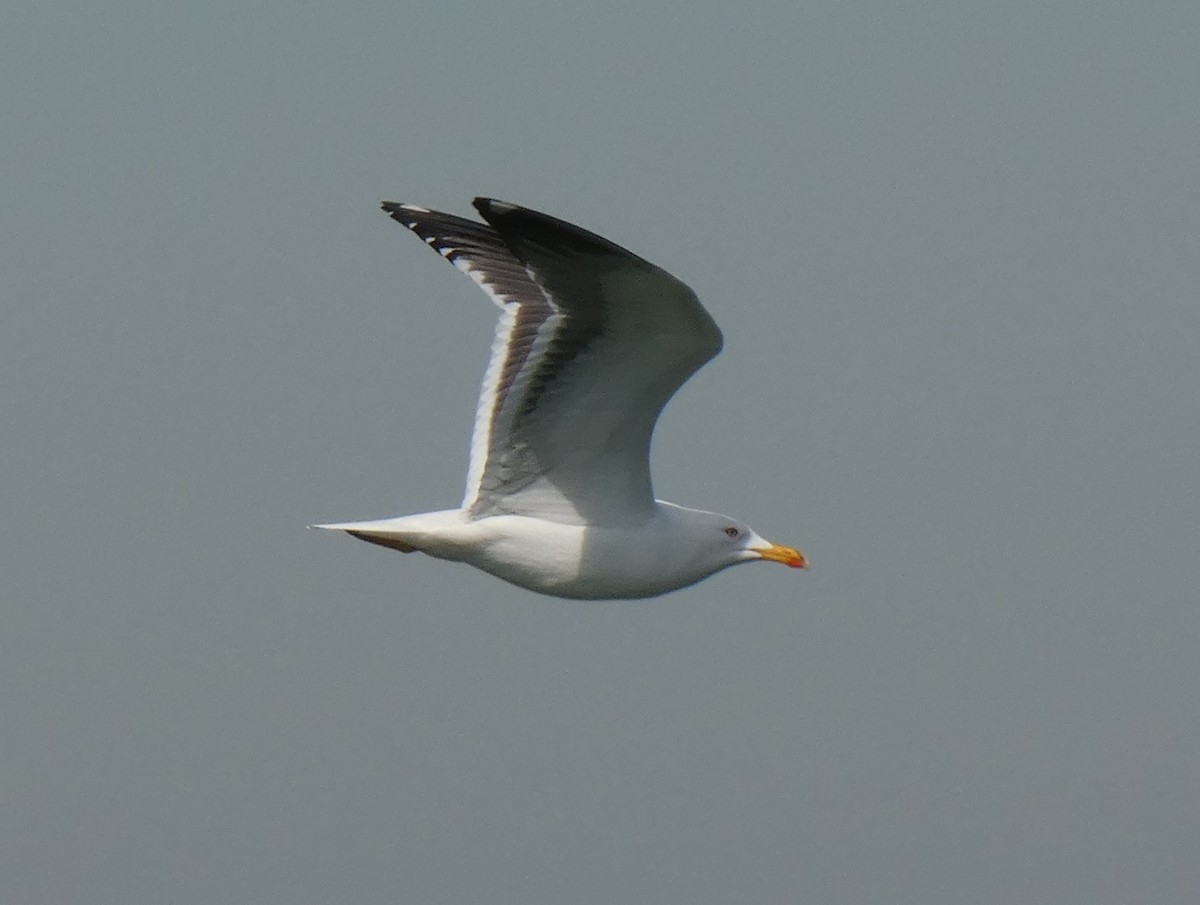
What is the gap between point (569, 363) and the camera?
38.7ft

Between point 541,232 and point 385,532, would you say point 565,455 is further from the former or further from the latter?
point 541,232

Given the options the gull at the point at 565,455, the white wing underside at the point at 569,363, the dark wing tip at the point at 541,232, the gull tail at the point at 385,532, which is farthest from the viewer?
the gull tail at the point at 385,532

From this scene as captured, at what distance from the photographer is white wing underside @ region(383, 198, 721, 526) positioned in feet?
36.3

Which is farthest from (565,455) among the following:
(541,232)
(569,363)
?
(541,232)

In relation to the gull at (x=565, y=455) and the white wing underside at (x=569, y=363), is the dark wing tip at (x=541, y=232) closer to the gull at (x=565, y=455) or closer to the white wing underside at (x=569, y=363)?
the white wing underside at (x=569, y=363)

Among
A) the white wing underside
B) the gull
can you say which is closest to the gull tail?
the gull

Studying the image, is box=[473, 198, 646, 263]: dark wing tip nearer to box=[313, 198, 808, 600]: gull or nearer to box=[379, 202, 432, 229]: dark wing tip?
box=[313, 198, 808, 600]: gull

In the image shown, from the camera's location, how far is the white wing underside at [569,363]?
11070mm

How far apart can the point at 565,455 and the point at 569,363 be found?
0.71 meters

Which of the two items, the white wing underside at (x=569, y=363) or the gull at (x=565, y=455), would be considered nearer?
the white wing underside at (x=569, y=363)

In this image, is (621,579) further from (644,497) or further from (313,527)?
(313,527)

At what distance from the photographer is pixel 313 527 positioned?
1226 cm

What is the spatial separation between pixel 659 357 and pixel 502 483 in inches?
51.0

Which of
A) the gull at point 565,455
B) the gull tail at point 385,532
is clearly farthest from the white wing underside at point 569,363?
the gull tail at point 385,532
